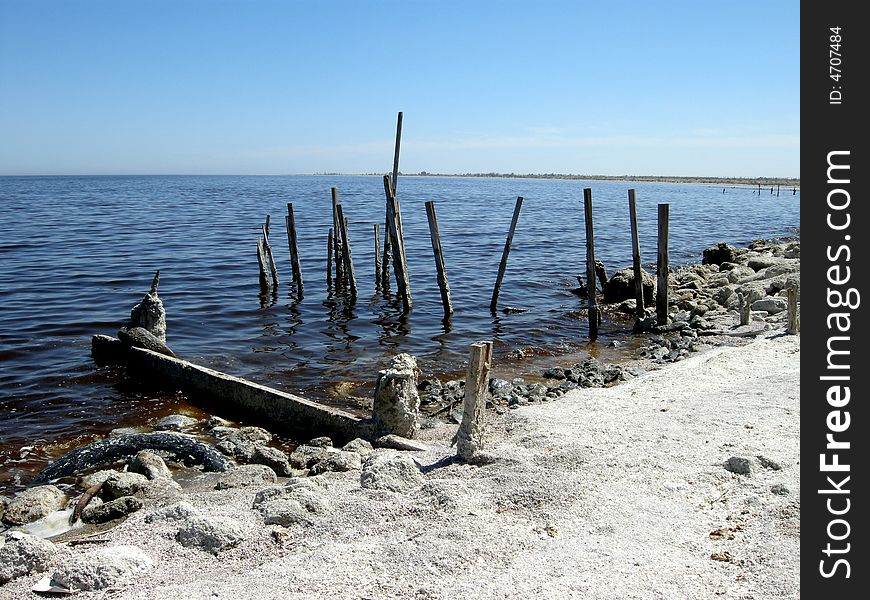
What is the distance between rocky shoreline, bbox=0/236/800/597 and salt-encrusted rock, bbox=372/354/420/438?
0.09 meters

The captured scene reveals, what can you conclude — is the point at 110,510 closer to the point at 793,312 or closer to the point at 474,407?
the point at 474,407

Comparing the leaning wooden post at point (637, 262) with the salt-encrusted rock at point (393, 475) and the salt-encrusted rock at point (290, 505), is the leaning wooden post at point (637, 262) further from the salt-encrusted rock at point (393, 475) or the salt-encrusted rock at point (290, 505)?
the salt-encrusted rock at point (290, 505)

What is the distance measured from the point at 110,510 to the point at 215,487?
3.40ft

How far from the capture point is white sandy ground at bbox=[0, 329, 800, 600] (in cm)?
471

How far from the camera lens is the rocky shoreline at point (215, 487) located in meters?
5.01

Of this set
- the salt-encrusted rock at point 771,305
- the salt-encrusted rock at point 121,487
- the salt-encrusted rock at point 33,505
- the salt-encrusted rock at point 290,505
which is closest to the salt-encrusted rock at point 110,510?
the salt-encrusted rock at point 121,487

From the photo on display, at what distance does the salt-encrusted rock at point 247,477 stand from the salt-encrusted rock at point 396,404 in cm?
157

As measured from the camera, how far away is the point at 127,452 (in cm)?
846

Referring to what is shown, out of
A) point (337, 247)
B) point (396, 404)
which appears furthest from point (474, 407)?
point (337, 247)

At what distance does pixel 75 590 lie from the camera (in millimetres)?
4691
